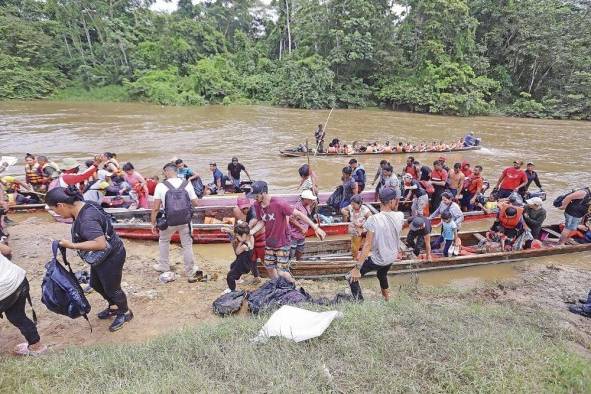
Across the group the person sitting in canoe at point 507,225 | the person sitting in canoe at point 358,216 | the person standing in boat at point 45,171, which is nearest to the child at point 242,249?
the person sitting in canoe at point 358,216

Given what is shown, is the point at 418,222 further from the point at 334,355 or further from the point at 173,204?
the point at 173,204

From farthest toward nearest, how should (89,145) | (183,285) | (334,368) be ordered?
(89,145) → (183,285) → (334,368)

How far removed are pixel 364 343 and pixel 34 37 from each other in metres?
43.5

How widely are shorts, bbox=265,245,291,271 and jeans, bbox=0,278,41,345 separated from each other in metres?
2.62

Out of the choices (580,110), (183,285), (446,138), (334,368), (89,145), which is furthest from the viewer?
(580,110)

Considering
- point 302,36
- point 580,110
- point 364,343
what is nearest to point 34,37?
point 302,36

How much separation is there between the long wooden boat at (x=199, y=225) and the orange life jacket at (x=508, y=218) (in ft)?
9.79

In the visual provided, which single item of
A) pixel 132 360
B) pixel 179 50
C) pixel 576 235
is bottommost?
pixel 576 235

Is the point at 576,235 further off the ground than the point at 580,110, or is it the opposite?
the point at 580,110

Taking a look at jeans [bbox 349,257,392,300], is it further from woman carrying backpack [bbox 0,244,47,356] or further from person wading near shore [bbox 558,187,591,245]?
person wading near shore [bbox 558,187,591,245]

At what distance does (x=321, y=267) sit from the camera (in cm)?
623

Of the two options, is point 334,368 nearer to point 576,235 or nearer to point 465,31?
point 576,235

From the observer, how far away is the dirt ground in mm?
4324

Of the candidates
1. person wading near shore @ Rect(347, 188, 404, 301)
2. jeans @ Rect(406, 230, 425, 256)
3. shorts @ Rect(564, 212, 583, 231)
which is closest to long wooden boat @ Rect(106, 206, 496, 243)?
jeans @ Rect(406, 230, 425, 256)
